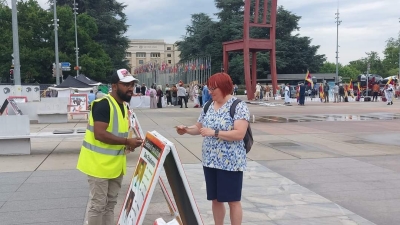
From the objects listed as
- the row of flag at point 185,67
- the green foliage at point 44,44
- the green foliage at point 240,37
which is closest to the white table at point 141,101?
the row of flag at point 185,67

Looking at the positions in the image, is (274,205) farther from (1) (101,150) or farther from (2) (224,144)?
(1) (101,150)

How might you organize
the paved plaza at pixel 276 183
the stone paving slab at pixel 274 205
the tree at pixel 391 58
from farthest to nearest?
1. the tree at pixel 391 58
2. the paved plaza at pixel 276 183
3. the stone paving slab at pixel 274 205

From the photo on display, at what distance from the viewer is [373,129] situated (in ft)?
48.2

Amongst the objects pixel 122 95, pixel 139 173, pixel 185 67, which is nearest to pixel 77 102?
pixel 122 95

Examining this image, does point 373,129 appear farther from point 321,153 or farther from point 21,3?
point 21,3

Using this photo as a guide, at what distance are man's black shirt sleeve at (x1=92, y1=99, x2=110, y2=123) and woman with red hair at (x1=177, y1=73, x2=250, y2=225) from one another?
724 millimetres

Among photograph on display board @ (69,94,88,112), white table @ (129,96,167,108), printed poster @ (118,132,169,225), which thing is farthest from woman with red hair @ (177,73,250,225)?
white table @ (129,96,167,108)

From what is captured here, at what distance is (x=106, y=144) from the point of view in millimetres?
4383

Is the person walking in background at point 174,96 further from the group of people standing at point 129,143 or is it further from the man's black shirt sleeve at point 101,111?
the man's black shirt sleeve at point 101,111

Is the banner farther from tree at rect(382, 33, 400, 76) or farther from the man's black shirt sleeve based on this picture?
tree at rect(382, 33, 400, 76)

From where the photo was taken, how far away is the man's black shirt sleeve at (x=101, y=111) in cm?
430

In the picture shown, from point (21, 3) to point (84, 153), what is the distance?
5806cm

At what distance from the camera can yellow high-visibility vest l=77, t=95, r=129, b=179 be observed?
436 cm

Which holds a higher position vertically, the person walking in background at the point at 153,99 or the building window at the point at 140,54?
the building window at the point at 140,54
